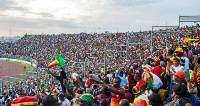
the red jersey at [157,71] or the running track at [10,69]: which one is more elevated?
the red jersey at [157,71]

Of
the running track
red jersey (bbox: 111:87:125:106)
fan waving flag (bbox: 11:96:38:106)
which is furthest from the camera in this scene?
the running track

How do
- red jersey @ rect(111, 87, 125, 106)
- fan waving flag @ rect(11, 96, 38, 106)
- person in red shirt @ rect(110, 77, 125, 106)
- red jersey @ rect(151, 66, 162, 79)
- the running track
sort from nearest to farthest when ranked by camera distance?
fan waving flag @ rect(11, 96, 38, 106), person in red shirt @ rect(110, 77, 125, 106), red jersey @ rect(111, 87, 125, 106), red jersey @ rect(151, 66, 162, 79), the running track

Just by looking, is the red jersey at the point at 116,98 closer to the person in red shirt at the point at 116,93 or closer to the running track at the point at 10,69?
the person in red shirt at the point at 116,93

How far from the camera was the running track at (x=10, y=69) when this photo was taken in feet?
119

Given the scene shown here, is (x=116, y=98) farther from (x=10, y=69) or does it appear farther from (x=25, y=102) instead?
(x=10, y=69)

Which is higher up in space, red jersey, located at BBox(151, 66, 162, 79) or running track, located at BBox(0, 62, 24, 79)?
red jersey, located at BBox(151, 66, 162, 79)

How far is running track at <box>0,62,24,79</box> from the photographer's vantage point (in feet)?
119

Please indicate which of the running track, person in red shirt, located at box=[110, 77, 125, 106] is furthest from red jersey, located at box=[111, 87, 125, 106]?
the running track

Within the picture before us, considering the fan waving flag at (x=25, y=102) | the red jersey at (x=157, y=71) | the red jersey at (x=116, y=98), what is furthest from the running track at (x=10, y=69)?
the fan waving flag at (x=25, y=102)

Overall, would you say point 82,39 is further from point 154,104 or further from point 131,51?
point 154,104

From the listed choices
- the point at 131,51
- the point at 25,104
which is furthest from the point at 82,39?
the point at 25,104

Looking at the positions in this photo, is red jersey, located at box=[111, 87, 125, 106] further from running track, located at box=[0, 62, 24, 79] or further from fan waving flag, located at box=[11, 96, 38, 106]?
running track, located at box=[0, 62, 24, 79]

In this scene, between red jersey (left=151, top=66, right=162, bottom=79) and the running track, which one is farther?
the running track

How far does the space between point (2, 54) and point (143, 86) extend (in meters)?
48.9
